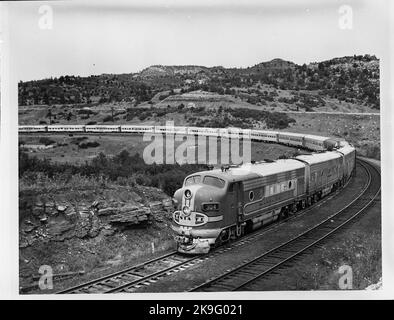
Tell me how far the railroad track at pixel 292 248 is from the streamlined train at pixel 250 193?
447mm

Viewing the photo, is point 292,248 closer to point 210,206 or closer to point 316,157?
point 210,206

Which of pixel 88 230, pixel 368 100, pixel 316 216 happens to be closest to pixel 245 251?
pixel 316 216

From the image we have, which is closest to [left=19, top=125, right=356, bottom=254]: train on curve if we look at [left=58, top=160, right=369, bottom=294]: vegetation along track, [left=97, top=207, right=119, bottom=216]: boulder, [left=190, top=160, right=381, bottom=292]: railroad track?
[left=58, top=160, right=369, bottom=294]: vegetation along track

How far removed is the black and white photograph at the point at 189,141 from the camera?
6953mm

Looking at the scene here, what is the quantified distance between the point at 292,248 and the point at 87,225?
115 inches

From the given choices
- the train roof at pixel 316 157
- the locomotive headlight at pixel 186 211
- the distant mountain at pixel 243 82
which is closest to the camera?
the locomotive headlight at pixel 186 211

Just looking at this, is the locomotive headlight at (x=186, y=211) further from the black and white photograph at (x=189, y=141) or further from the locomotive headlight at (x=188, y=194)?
the locomotive headlight at (x=188, y=194)

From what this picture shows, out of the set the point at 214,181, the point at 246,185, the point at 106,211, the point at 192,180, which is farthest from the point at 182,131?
the point at 106,211

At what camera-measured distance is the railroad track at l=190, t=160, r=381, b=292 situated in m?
6.77

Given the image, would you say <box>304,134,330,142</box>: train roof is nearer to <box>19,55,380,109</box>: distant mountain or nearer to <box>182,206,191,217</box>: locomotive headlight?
<box>19,55,380,109</box>: distant mountain

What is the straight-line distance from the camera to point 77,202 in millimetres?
7246

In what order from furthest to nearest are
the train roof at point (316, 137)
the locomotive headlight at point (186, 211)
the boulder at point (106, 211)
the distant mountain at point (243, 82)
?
the train roof at point (316, 137)
the distant mountain at point (243, 82)
the boulder at point (106, 211)
the locomotive headlight at point (186, 211)

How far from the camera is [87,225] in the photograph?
23.5 ft

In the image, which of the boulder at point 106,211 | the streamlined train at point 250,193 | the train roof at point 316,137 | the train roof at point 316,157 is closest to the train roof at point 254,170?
the streamlined train at point 250,193
